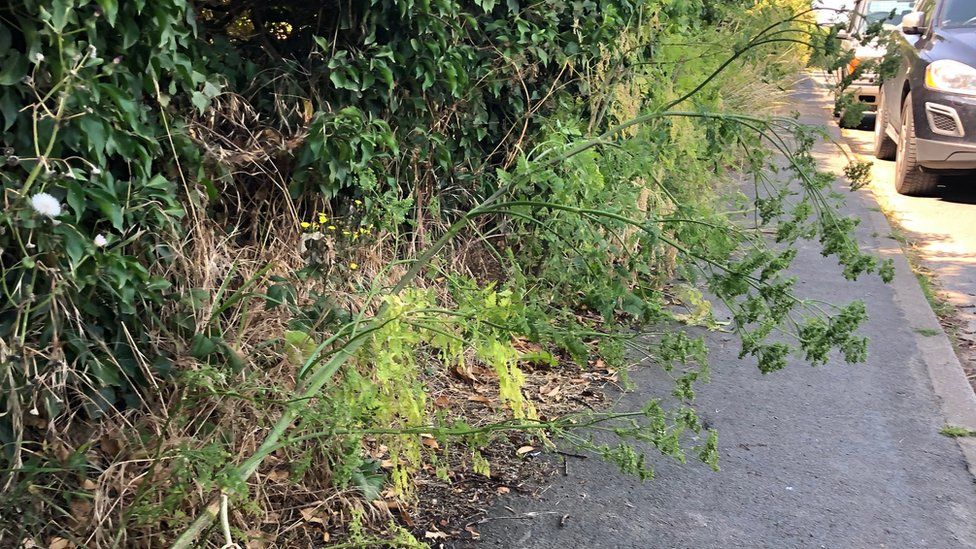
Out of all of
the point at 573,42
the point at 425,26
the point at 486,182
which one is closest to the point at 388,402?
the point at 425,26

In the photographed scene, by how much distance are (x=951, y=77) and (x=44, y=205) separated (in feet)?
28.2

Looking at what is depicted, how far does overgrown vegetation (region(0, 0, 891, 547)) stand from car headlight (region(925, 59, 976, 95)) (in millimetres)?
4921

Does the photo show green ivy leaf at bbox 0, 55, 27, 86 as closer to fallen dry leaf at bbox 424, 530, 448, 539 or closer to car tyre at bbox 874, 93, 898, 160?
fallen dry leaf at bbox 424, 530, 448, 539

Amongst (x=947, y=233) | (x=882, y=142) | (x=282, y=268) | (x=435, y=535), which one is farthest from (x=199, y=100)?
(x=882, y=142)

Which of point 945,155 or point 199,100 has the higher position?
point 199,100

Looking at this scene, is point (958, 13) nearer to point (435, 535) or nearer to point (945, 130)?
point (945, 130)

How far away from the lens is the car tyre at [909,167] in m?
9.39

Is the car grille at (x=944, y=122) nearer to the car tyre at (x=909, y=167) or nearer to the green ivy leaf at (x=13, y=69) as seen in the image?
the car tyre at (x=909, y=167)

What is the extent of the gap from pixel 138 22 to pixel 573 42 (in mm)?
3024

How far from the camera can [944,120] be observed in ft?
29.4

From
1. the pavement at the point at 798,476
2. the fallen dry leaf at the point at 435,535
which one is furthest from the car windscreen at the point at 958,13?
the fallen dry leaf at the point at 435,535

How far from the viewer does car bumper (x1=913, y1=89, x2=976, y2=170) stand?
8789mm

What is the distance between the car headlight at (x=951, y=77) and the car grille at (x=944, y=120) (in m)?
0.18

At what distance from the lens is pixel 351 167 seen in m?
3.85
